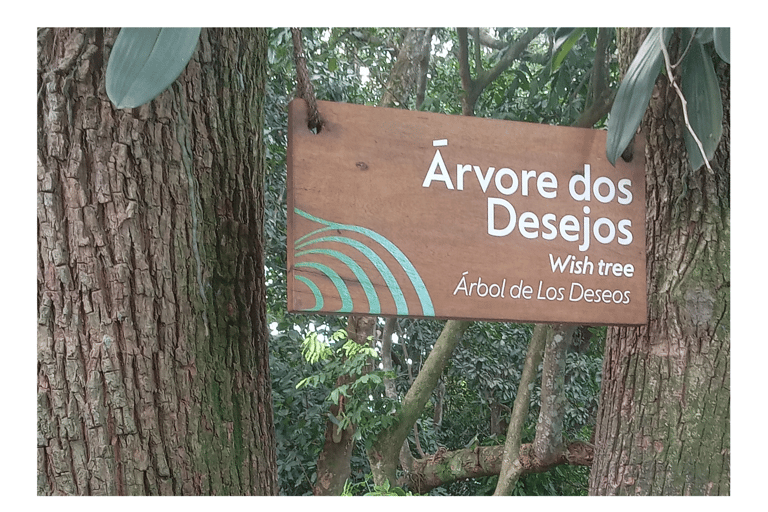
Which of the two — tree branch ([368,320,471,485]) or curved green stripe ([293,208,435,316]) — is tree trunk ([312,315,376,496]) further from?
curved green stripe ([293,208,435,316])

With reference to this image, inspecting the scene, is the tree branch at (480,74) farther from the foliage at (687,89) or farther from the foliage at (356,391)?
the foliage at (687,89)

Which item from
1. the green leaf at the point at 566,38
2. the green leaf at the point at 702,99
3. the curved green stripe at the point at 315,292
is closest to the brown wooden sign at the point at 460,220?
the curved green stripe at the point at 315,292

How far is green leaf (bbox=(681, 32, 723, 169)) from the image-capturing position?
1077mm

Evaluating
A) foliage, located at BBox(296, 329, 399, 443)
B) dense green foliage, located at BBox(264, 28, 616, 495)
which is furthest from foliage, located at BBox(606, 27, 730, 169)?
foliage, located at BBox(296, 329, 399, 443)

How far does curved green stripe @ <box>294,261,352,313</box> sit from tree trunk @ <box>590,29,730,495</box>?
0.56m

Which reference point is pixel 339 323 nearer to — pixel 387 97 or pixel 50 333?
pixel 387 97

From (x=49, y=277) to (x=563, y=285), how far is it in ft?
2.14

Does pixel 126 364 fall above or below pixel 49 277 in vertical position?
below

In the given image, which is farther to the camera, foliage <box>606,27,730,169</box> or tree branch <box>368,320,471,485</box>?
tree branch <box>368,320,471,485</box>

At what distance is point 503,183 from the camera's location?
0.96 meters

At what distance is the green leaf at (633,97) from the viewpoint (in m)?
1.00

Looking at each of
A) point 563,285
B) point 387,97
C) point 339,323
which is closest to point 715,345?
point 563,285

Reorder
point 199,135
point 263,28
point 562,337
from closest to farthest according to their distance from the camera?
point 199,135 < point 263,28 < point 562,337

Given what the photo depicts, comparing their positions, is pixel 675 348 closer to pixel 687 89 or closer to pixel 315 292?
pixel 687 89
